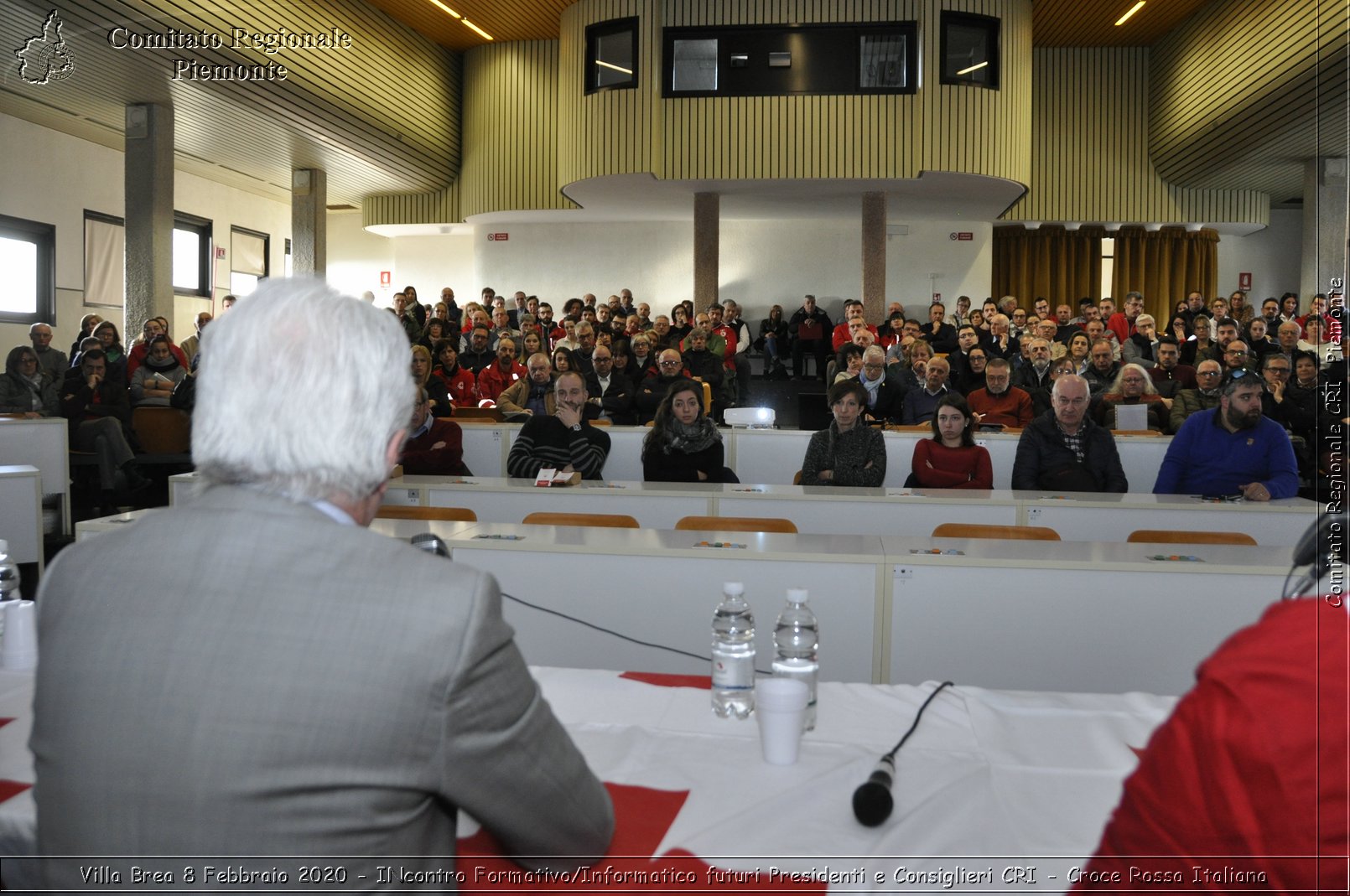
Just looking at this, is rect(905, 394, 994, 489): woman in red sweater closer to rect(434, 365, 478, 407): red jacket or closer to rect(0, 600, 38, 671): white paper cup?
rect(0, 600, 38, 671): white paper cup

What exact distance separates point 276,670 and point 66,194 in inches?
582

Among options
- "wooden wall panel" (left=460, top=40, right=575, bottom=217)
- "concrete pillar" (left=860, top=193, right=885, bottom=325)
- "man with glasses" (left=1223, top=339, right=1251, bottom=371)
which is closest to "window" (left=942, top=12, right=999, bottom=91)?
"concrete pillar" (left=860, top=193, right=885, bottom=325)

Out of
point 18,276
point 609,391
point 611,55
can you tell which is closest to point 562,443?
point 609,391

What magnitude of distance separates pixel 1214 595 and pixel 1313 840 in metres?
2.12

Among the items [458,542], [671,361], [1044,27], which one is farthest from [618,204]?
[458,542]

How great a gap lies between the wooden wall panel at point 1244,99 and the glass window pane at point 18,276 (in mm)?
13906

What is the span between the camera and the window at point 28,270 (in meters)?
12.3

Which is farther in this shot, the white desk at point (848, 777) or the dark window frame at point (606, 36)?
the dark window frame at point (606, 36)

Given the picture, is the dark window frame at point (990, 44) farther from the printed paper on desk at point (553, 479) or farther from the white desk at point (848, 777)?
the white desk at point (848, 777)

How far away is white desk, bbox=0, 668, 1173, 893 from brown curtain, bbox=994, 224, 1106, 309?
14998 millimetres

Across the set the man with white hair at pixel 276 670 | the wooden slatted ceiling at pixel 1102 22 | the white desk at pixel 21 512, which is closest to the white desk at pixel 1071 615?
the man with white hair at pixel 276 670

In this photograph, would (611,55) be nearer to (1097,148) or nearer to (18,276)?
(1097,148)

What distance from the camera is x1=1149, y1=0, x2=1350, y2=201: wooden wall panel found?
10.1 m

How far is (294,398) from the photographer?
3.40 ft
